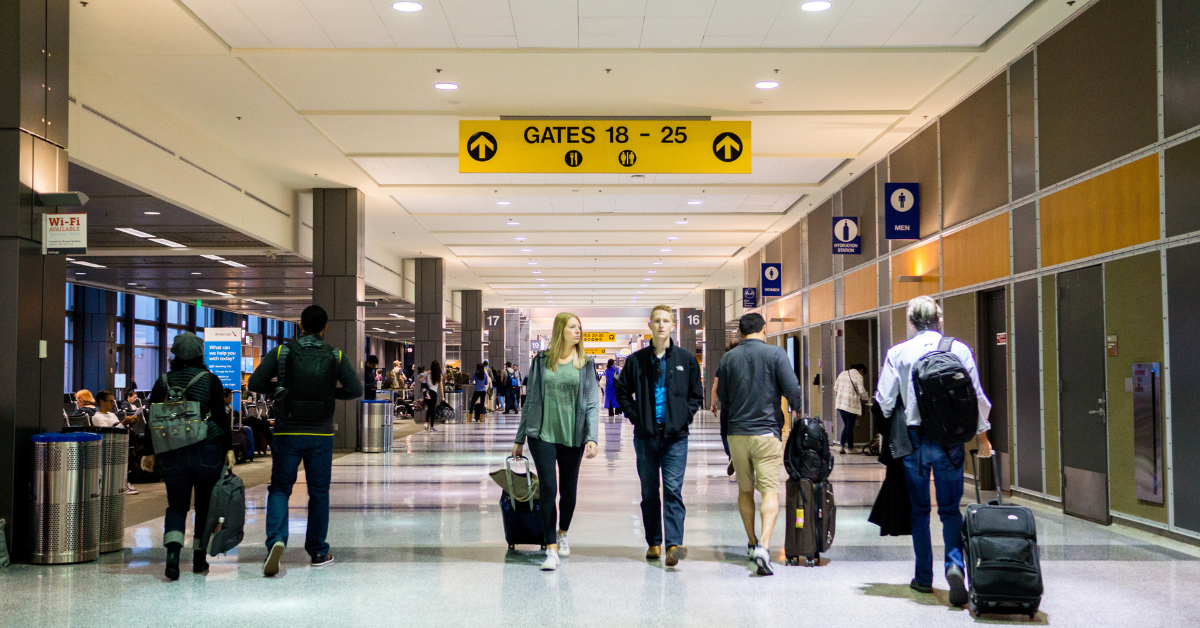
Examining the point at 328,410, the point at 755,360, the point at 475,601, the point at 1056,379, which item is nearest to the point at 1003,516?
the point at 755,360

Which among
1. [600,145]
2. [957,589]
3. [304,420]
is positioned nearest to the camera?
[957,589]

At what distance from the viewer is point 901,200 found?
41.2 ft

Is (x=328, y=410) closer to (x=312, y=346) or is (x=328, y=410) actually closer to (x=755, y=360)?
(x=312, y=346)

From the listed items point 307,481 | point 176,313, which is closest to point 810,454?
point 307,481

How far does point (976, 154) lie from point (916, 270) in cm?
259

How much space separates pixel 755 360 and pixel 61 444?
4.70 meters

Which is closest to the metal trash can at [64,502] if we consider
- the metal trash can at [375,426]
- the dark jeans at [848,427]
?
the metal trash can at [375,426]

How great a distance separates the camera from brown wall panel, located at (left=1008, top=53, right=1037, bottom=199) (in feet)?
30.2

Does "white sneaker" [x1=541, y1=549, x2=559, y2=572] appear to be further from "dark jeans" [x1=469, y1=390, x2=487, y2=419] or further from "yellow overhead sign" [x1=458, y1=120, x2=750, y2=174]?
"dark jeans" [x1=469, y1=390, x2=487, y2=419]

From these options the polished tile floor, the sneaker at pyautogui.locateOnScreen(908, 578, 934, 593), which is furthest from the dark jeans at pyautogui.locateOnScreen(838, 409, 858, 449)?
the sneaker at pyautogui.locateOnScreen(908, 578, 934, 593)

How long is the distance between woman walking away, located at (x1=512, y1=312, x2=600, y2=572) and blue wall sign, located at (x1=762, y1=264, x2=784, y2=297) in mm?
15946

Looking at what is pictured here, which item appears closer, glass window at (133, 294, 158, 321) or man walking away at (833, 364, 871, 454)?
man walking away at (833, 364, 871, 454)

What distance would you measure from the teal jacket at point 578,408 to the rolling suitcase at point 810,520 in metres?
1.33

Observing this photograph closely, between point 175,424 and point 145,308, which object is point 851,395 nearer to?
point 175,424
